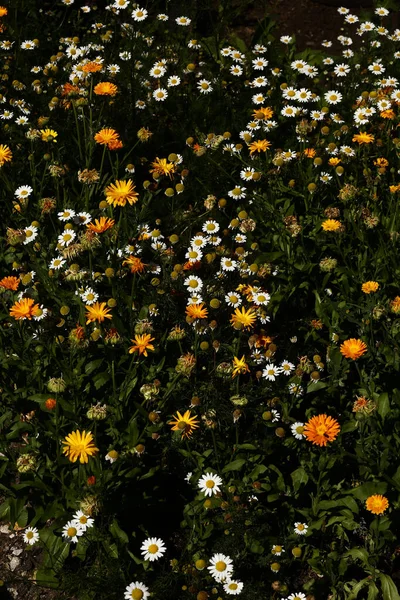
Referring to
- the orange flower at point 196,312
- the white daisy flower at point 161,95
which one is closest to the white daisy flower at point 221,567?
the orange flower at point 196,312

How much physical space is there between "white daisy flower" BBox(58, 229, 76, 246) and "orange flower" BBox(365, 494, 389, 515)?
172cm

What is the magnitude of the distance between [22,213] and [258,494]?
1790 millimetres

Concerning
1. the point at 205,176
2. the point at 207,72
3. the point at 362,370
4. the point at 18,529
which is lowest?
the point at 18,529

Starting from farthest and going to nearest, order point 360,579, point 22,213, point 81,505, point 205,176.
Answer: point 205,176 → point 22,213 → point 360,579 → point 81,505

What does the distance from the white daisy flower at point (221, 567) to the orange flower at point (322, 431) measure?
0.54m

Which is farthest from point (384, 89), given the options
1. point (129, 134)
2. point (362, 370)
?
point (362, 370)

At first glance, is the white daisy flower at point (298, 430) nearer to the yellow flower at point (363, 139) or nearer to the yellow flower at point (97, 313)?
the yellow flower at point (97, 313)

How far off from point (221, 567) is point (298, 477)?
1.81ft

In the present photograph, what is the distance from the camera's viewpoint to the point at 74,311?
3549 millimetres

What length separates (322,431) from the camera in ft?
9.67

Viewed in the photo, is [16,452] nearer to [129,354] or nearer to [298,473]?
[129,354]

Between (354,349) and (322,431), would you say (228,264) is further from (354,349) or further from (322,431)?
(322,431)

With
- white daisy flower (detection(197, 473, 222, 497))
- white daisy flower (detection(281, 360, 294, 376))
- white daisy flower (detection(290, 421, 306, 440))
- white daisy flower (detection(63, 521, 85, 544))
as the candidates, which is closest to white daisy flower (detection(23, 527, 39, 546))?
white daisy flower (detection(63, 521, 85, 544))

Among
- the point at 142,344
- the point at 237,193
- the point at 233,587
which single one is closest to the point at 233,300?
the point at 142,344
